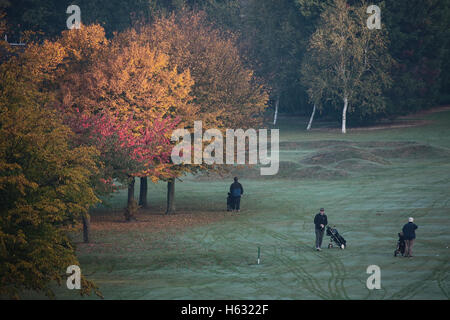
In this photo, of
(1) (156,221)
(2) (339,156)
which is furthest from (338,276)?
(2) (339,156)

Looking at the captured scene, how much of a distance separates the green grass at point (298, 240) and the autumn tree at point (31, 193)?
3.82m

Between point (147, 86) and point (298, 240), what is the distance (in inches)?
601

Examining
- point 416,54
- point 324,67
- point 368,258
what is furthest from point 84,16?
point 368,258

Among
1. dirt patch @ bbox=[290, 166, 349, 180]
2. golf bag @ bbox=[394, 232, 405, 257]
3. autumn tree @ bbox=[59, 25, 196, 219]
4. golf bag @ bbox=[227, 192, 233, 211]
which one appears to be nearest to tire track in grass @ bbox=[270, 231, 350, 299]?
golf bag @ bbox=[394, 232, 405, 257]

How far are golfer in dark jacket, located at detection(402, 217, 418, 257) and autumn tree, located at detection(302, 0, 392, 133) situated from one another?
57.9 metres

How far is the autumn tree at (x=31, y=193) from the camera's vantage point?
22547 millimetres

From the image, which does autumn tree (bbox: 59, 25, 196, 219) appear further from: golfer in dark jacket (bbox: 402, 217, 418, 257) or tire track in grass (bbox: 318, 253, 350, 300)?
golfer in dark jacket (bbox: 402, 217, 418, 257)

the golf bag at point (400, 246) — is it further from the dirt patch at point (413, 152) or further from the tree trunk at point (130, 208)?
the dirt patch at point (413, 152)

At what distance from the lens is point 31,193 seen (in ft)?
81.1

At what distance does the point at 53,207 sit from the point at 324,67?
72.3 meters

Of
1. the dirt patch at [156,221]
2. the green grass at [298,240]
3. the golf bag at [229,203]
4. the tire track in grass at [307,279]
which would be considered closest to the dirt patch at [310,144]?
the green grass at [298,240]

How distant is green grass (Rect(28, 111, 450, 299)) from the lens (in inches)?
1056

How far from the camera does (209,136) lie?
152 ft
